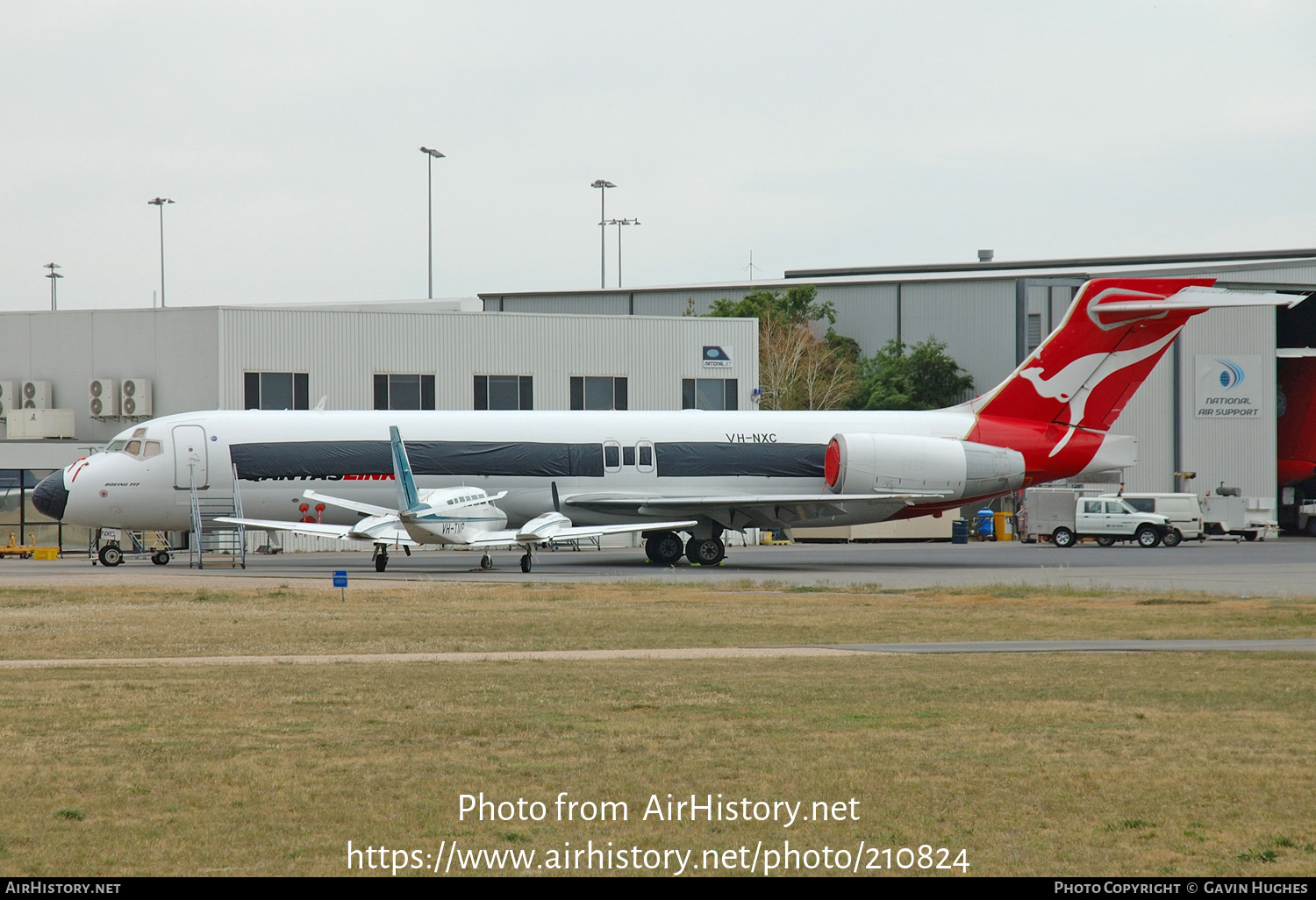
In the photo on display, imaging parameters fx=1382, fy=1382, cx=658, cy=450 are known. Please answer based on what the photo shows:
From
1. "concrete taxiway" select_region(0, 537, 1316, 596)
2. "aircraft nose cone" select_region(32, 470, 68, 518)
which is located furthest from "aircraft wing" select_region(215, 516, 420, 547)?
"aircraft nose cone" select_region(32, 470, 68, 518)

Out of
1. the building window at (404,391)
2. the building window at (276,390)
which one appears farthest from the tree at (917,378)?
the building window at (276,390)

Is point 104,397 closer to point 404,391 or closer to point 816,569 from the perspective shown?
point 404,391

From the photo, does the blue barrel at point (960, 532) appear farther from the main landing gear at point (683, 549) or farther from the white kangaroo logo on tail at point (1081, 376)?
the main landing gear at point (683, 549)

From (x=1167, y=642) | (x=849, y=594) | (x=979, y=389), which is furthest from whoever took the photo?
(x=979, y=389)

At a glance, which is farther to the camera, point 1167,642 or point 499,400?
point 499,400

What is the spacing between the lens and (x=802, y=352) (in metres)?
77.1

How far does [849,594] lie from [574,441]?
11.8 metres

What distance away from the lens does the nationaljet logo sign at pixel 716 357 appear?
→ 170ft

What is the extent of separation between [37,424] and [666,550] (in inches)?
890

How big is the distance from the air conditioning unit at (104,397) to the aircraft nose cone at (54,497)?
38.3ft

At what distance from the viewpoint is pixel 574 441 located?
116ft
